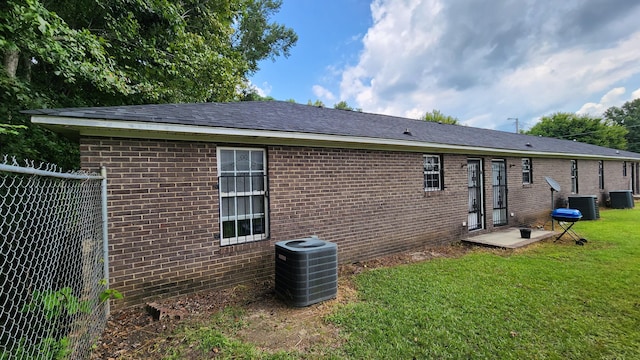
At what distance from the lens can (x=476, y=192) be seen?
9211 mm

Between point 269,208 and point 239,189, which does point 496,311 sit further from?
point 239,189

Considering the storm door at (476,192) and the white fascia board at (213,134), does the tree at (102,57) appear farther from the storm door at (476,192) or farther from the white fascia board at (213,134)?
the storm door at (476,192)

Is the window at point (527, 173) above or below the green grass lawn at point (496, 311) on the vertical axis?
above

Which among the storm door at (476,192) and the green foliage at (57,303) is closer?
the green foliage at (57,303)

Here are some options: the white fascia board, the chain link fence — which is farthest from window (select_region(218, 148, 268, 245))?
the chain link fence

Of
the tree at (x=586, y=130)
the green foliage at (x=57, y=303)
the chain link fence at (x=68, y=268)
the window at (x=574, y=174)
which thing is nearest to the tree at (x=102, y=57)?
the chain link fence at (x=68, y=268)

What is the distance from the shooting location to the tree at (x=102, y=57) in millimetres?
5793

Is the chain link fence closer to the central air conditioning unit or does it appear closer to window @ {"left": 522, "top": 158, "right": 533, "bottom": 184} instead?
the central air conditioning unit

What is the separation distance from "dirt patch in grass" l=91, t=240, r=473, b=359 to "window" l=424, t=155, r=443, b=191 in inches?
166

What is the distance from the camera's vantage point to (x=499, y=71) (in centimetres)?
1528

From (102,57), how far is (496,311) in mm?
9374

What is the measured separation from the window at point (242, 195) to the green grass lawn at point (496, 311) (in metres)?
2.04


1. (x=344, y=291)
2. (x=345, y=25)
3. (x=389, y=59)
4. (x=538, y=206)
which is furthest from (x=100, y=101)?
(x=538, y=206)

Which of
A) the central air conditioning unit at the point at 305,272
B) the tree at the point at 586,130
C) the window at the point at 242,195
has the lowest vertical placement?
the central air conditioning unit at the point at 305,272
